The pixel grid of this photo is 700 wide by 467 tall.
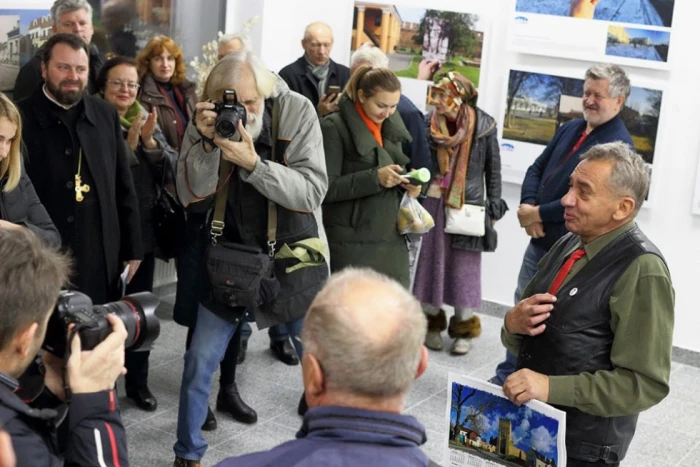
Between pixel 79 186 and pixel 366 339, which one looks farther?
pixel 79 186

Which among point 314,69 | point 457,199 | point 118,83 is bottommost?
point 457,199

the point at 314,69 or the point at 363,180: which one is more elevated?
the point at 314,69

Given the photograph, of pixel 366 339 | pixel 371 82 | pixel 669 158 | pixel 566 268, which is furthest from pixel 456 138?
pixel 366 339

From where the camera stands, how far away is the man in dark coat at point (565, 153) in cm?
504

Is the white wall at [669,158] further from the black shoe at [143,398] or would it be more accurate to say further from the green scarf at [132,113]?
the black shoe at [143,398]

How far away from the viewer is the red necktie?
3.23 metres

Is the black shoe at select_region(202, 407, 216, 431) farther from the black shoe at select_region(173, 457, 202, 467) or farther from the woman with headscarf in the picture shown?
the woman with headscarf

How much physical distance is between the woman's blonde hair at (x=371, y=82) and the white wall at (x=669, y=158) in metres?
2.07

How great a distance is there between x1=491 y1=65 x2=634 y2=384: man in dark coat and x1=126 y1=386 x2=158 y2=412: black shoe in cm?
176

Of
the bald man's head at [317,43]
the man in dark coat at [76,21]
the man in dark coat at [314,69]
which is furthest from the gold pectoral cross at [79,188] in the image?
the bald man's head at [317,43]

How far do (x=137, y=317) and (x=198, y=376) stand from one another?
5.95 ft

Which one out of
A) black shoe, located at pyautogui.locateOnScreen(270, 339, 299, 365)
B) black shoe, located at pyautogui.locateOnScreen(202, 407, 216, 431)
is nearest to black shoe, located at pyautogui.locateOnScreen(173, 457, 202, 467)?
black shoe, located at pyautogui.locateOnScreen(202, 407, 216, 431)

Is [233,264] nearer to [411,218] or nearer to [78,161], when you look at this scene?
[78,161]

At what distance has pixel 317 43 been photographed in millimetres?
6773
